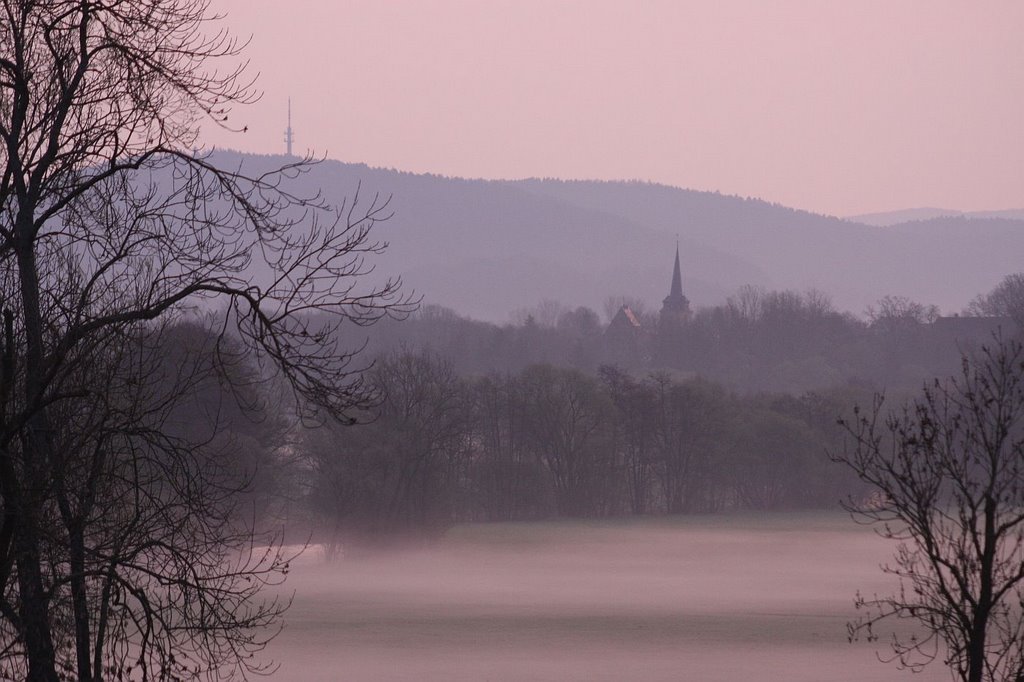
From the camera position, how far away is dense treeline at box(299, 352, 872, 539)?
78062 mm

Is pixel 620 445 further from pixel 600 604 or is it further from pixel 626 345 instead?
pixel 626 345

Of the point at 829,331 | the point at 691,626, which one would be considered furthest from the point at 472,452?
the point at 829,331

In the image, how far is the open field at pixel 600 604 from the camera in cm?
3734

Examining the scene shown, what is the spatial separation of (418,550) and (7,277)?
5308 centimetres

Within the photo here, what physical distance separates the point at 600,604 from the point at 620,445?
32935mm

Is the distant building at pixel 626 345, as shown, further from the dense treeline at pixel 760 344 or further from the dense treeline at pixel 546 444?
the dense treeline at pixel 546 444

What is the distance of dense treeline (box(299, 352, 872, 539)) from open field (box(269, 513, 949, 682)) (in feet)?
9.93

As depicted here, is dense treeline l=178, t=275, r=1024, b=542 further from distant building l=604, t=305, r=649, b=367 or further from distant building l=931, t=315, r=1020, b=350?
distant building l=604, t=305, r=649, b=367

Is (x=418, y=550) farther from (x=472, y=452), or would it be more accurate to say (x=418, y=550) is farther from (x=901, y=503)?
(x=901, y=503)

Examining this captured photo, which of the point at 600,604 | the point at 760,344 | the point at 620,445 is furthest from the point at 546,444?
the point at 760,344

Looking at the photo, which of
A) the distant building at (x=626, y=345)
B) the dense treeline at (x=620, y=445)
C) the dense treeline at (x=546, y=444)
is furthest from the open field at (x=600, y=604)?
the distant building at (x=626, y=345)

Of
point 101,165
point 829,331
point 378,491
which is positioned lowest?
point 378,491

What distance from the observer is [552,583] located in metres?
62.0

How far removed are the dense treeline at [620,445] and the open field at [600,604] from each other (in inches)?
119
